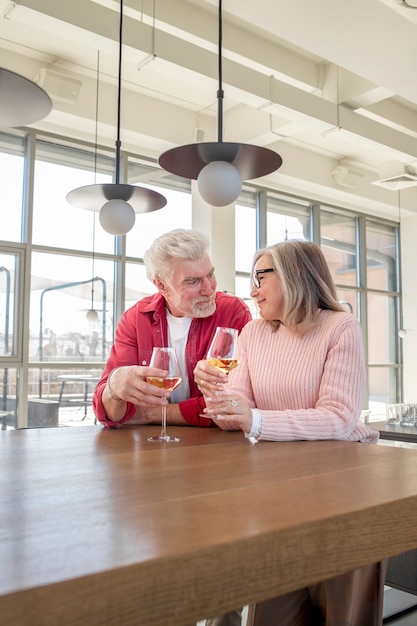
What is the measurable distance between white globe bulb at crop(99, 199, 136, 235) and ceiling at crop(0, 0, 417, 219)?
1.93 meters

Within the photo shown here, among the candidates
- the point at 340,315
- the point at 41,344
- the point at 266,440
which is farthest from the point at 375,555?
the point at 41,344

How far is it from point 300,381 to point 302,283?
307mm

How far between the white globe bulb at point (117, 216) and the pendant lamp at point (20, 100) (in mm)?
630

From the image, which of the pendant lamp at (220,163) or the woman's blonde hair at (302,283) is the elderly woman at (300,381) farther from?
the pendant lamp at (220,163)

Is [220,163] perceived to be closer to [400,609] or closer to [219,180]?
[219,180]

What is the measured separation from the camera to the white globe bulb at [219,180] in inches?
72.7

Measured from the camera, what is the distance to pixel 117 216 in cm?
222

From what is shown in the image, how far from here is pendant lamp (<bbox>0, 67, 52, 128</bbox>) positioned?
4.74 ft

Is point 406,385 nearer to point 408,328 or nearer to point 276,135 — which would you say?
point 408,328

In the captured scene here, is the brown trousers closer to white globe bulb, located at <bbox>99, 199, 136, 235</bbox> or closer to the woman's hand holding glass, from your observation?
the woman's hand holding glass

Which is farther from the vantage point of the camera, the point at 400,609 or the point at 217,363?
the point at 400,609

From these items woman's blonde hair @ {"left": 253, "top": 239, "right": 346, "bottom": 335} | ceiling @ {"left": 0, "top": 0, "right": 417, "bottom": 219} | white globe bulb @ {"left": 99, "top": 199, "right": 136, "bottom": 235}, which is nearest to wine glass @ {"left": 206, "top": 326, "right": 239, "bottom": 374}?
woman's blonde hair @ {"left": 253, "top": 239, "right": 346, "bottom": 335}

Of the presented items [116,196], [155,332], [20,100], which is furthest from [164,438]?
[116,196]

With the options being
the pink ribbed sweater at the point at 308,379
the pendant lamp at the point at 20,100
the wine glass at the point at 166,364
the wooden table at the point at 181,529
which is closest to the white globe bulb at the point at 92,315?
the pink ribbed sweater at the point at 308,379
